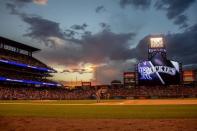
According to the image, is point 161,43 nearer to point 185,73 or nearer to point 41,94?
point 185,73

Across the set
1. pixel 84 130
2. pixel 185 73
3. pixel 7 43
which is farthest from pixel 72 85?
pixel 84 130

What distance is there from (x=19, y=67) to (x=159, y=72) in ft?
170

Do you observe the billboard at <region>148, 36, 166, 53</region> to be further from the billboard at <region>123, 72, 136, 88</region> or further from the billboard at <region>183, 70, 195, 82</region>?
the billboard at <region>123, 72, 136, 88</region>

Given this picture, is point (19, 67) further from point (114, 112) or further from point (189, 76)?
point (114, 112)

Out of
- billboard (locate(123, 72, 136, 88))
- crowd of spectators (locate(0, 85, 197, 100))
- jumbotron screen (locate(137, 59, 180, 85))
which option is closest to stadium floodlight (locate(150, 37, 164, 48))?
jumbotron screen (locate(137, 59, 180, 85))

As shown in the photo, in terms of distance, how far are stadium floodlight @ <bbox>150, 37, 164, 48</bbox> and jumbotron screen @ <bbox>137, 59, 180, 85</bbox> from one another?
8.56 metres

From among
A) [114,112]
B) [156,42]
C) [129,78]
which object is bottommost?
[114,112]

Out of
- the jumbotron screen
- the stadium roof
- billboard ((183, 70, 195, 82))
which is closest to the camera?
the jumbotron screen

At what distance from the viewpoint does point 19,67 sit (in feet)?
334

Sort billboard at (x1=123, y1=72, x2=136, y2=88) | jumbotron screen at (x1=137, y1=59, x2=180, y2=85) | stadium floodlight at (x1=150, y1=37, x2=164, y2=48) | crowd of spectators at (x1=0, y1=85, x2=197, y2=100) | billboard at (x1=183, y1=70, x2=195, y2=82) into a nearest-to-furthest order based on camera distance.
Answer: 1. jumbotron screen at (x1=137, y1=59, x2=180, y2=85)
2. crowd of spectators at (x1=0, y1=85, x2=197, y2=100)
3. stadium floodlight at (x1=150, y1=37, x2=164, y2=48)
4. billboard at (x1=183, y1=70, x2=195, y2=82)
5. billboard at (x1=123, y1=72, x2=136, y2=88)

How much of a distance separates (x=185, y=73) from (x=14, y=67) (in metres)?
57.4

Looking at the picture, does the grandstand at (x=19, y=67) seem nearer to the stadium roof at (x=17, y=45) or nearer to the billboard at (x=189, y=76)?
the stadium roof at (x=17, y=45)

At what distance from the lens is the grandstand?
9219 cm

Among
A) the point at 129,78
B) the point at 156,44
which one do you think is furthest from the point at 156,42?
the point at 129,78
